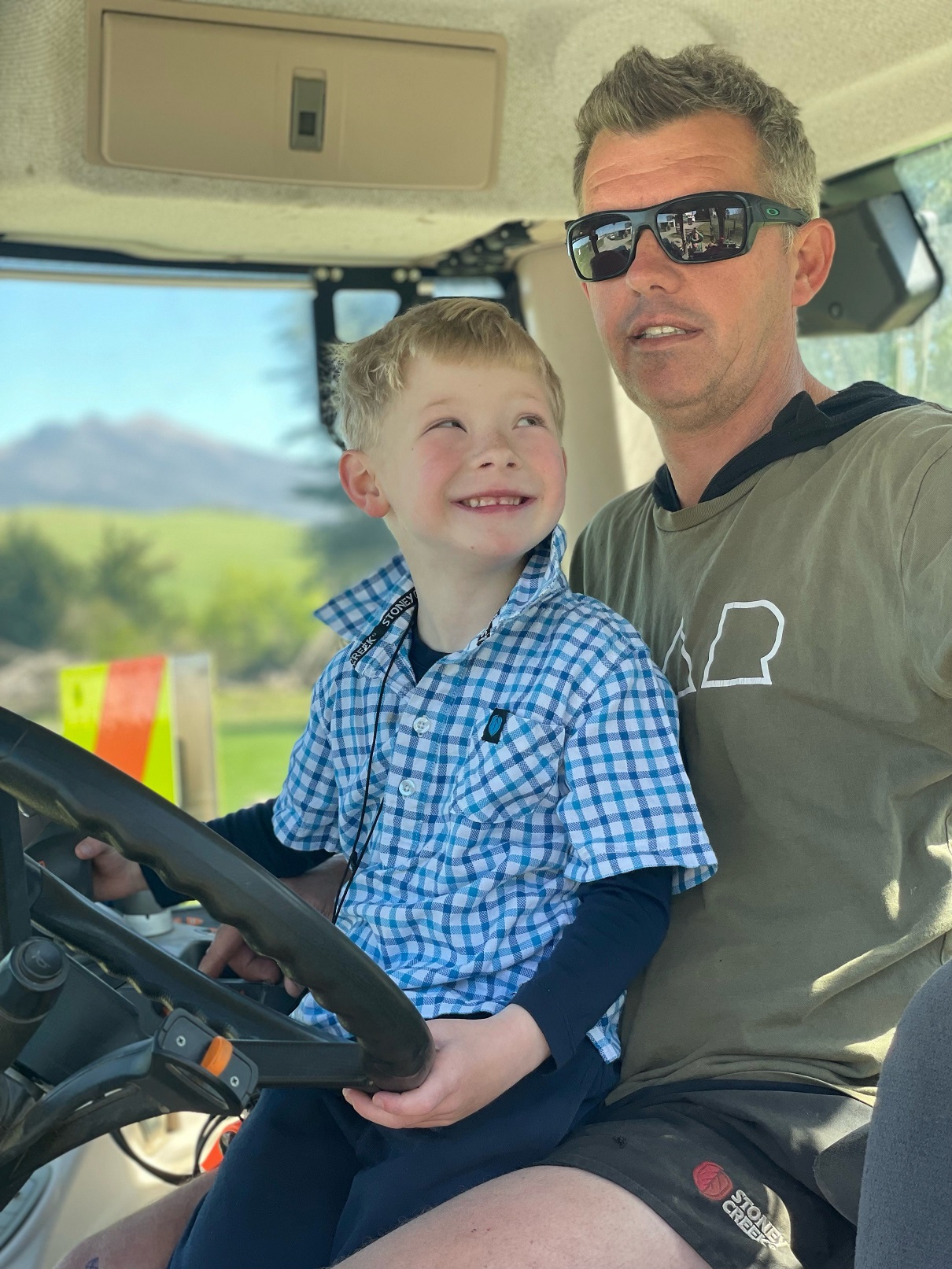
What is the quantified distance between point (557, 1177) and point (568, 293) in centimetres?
161

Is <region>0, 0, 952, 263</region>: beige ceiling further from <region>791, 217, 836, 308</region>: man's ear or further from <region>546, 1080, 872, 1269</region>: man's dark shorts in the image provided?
<region>546, 1080, 872, 1269</region>: man's dark shorts

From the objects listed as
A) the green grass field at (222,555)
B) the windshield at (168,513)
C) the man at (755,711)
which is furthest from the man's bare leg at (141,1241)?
the green grass field at (222,555)

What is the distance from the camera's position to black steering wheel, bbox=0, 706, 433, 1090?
997 mm

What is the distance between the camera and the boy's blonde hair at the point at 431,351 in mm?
1739

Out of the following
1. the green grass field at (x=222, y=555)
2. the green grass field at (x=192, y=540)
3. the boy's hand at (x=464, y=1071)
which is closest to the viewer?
the boy's hand at (x=464, y=1071)

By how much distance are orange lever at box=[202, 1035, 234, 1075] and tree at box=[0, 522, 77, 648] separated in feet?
70.2

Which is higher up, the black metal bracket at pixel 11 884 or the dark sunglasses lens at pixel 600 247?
the dark sunglasses lens at pixel 600 247

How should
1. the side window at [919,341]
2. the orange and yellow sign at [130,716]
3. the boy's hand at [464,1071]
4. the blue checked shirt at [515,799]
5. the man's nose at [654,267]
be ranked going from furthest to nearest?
the orange and yellow sign at [130,716] → the side window at [919,341] → the man's nose at [654,267] → the blue checked shirt at [515,799] → the boy's hand at [464,1071]

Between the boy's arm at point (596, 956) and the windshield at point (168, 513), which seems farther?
the windshield at point (168, 513)

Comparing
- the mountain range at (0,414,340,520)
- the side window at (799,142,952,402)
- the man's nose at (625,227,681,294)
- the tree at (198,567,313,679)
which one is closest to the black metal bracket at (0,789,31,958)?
the man's nose at (625,227,681,294)

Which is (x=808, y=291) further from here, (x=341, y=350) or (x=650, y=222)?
(x=341, y=350)

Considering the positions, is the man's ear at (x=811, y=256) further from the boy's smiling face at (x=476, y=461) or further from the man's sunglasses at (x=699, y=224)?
the boy's smiling face at (x=476, y=461)

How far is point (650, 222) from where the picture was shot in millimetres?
1798

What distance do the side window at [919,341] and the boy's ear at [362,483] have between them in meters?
0.94
